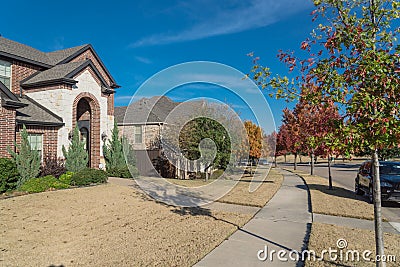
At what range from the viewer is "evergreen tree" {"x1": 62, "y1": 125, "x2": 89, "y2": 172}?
583 inches

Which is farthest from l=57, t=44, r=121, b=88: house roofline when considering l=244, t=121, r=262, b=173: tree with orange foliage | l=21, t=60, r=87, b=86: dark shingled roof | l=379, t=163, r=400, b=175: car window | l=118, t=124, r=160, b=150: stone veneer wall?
l=379, t=163, r=400, b=175: car window

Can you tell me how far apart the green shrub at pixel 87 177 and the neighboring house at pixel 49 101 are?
90.0 inches

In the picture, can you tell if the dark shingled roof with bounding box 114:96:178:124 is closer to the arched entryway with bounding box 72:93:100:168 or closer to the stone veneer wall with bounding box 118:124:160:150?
the stone veneer wall with bounding box 118:124:160:150

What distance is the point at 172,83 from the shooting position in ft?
31.0

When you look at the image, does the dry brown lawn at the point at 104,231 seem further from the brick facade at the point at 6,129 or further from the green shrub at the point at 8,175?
the brick facade at the point at 6,129

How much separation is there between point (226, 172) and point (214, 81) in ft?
44.6

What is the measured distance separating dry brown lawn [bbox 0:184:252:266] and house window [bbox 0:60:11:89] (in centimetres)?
848

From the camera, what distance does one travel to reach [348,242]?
231 inches

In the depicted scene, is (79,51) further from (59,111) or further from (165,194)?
(165,194)

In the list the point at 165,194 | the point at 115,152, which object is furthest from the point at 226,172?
the point at 165,194

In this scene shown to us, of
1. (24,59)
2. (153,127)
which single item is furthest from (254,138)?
(24,59)

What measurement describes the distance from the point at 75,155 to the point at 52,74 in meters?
5.04

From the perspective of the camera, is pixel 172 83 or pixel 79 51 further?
pixel 79 51

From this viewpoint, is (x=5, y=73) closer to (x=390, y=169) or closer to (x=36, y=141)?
(x=36, y=141)
